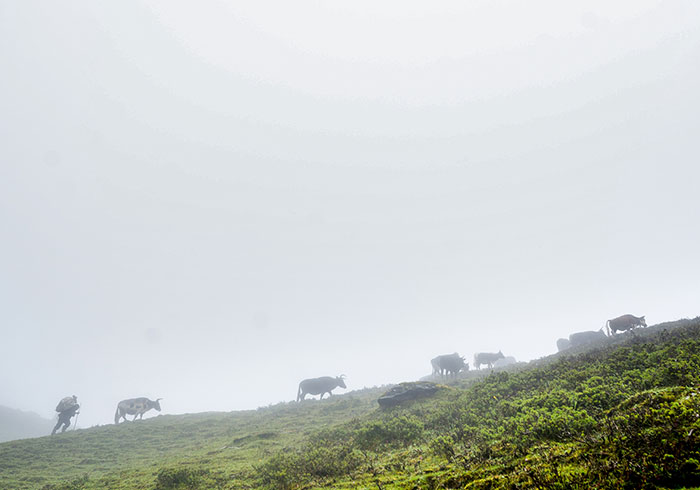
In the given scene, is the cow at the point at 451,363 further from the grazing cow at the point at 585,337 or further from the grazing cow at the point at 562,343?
the grazing cow at the point at 562,343

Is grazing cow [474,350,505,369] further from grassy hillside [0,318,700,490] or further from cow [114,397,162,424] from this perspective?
cow [114,397,162,424]

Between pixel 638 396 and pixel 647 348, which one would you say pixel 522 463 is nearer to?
pixel 638 396

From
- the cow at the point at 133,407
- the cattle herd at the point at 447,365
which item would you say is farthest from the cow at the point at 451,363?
the cow at the point at 133,407

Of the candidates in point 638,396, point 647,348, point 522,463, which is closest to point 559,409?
point 638,396

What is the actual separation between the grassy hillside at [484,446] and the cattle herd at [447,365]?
17.2 m

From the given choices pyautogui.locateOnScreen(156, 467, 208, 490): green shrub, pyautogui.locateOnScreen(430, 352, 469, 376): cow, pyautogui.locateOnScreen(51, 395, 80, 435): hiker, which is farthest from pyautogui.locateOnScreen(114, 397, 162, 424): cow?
pyautogui.locateOnScreen(430, 352, 469, 376): cow

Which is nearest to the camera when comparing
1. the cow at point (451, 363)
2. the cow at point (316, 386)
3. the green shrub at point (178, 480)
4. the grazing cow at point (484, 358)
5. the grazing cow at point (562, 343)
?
Result: the green shrub at point (178, 480)

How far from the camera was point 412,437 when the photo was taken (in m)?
13.8

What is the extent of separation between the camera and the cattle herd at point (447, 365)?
32.6m

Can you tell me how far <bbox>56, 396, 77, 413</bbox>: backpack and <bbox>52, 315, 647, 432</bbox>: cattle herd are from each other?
5166 millimetres

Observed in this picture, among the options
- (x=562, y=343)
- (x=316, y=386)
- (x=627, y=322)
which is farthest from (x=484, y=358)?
(x=316, y=386)

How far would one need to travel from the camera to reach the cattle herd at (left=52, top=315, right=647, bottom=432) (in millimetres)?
32625

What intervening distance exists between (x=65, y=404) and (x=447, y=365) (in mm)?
45821

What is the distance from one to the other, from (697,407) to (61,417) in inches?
2015
